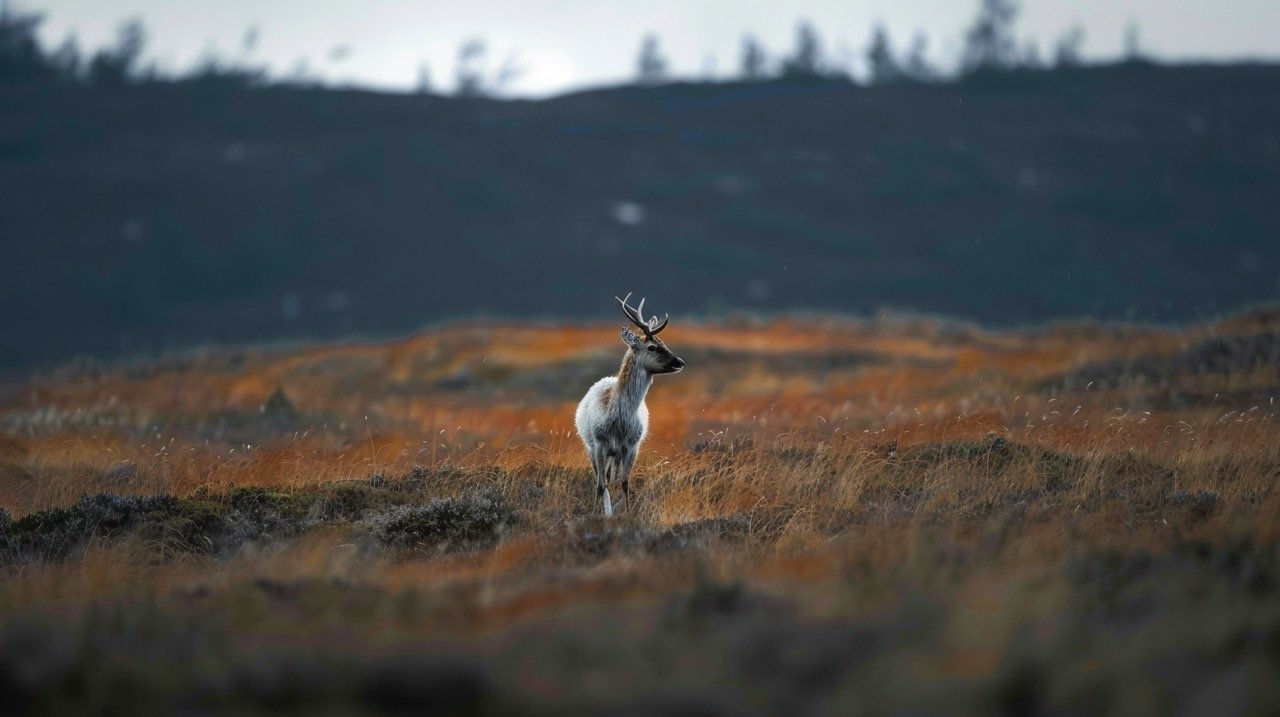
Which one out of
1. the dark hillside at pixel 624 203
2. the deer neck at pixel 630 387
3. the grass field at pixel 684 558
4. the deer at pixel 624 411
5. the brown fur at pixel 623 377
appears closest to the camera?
the grass field at pixel 684 558

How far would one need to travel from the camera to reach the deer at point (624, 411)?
40.1ft

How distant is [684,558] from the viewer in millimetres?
8523

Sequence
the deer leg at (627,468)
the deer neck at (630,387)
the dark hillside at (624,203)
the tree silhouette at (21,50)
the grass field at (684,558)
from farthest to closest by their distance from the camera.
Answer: the tree silhouette at (21,50)
the dark hillside at (624,203)
the deer neck at (630,387)
the deer leg at (627,468)
the grass field at (684,558)

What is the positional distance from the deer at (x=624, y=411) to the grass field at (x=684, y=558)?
37 cm

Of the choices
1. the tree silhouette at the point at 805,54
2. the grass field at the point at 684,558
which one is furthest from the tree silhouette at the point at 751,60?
the grass field at the point at 684,558

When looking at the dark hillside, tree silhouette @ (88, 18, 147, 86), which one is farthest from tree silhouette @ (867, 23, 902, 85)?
tree silhouette @ (88, 18, 147, 86)

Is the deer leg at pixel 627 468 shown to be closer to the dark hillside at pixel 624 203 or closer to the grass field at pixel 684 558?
Result: the grass field at pixel 684 558

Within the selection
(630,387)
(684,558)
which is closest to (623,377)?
(630,387)

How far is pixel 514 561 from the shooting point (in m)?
9.06

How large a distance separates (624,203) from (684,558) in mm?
71276

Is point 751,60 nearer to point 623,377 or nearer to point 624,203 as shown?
point 624,203

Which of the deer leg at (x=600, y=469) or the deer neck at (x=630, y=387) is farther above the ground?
the deer neck at (x=630, y=387)

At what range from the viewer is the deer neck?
12500 millimetres

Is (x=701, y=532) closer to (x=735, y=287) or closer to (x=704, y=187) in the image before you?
(x=735, y=287)
